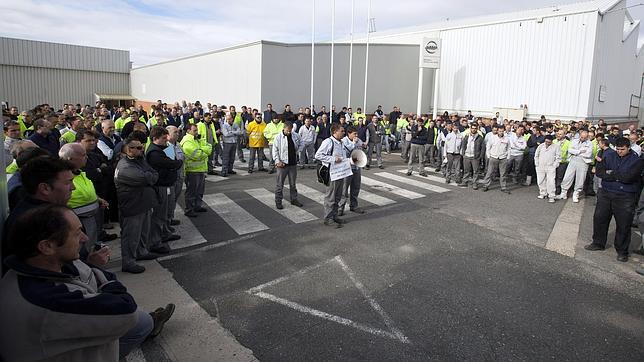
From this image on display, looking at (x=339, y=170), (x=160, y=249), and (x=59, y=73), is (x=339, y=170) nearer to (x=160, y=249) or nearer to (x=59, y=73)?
(x=160, y=249)

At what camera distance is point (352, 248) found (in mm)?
7359

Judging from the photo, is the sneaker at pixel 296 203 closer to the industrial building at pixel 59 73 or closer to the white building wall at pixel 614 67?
the white building wall at pixel 614 67

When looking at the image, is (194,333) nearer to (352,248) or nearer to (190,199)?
(352,248)

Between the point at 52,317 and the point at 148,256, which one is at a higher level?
the point at 52,317

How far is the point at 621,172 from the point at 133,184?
26.1 feet

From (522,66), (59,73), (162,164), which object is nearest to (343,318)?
(162,164)

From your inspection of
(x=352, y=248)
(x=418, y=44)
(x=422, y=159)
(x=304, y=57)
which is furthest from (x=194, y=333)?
(x=418, y=44)

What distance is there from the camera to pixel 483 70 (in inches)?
984

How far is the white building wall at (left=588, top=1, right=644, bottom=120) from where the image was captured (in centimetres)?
2122

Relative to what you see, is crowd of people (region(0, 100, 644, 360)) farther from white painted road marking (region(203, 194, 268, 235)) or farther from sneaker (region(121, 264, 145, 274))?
white painted road marking (region(203, 194, 268, 235))

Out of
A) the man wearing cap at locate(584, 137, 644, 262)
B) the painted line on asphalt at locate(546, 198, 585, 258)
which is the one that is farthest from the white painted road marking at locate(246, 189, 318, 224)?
the man wearing cap at locate(584, 137, 644, 262)

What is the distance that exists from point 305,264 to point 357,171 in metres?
3.69

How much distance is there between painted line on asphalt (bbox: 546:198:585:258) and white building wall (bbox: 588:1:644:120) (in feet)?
42.5

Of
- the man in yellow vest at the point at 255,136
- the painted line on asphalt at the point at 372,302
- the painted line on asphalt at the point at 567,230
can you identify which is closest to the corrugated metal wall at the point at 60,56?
the man in yellow vest at the point at 255,136
